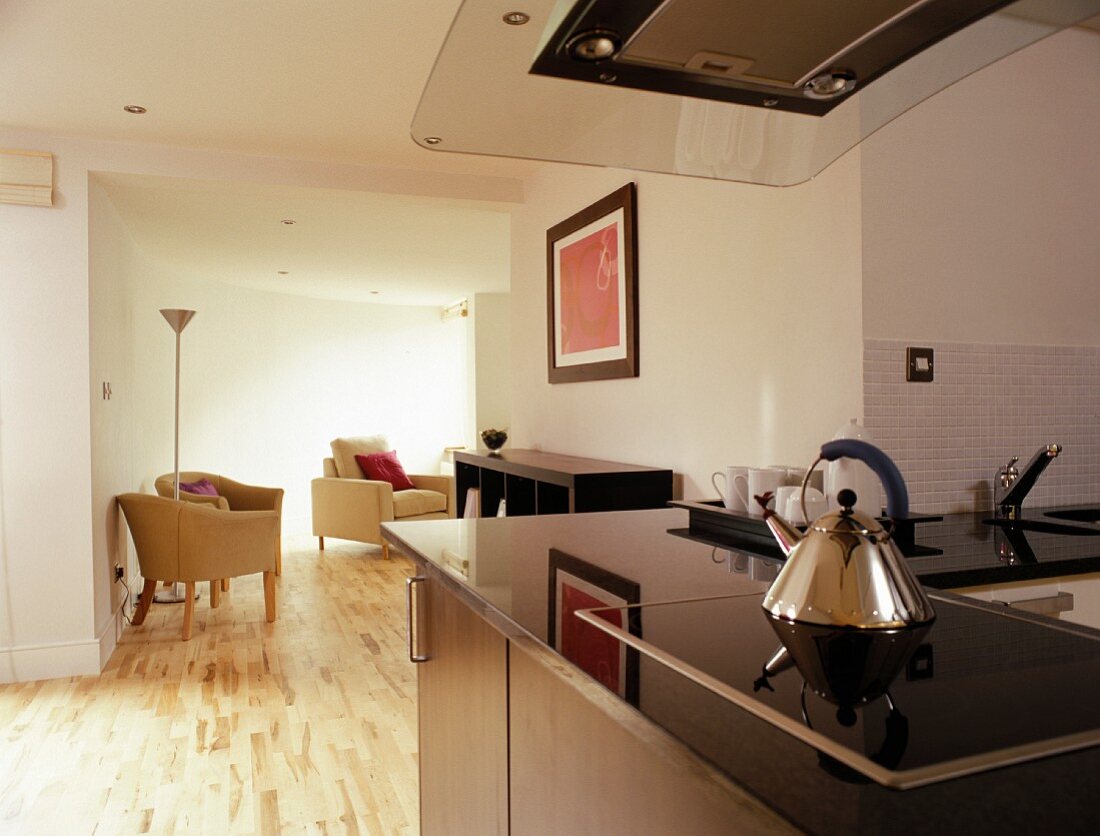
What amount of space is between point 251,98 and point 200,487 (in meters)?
3.09

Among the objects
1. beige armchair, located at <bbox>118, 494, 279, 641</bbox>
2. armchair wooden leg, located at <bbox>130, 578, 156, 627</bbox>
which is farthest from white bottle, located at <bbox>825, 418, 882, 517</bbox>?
armchair wooden leg, located at <bbox>130, 578, 156, 627</bbox>

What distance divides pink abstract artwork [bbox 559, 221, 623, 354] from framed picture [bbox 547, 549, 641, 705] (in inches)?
82.5

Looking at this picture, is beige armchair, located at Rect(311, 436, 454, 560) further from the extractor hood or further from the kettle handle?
the kettle handle

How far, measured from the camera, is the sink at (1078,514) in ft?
7.06

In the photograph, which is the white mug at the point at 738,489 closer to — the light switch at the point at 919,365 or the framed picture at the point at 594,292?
the light switch at the point at 919,365

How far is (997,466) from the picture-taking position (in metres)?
2.31

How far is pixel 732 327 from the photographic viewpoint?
8.71 feet

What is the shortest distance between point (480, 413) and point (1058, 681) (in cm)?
748

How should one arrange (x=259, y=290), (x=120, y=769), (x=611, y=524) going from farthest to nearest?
(x=259, y=290) → (x=120, y=769) → (x=611, y=524)

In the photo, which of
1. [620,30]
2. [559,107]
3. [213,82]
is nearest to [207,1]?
[213,82]

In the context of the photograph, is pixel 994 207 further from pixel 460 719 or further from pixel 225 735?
pixel 225 735

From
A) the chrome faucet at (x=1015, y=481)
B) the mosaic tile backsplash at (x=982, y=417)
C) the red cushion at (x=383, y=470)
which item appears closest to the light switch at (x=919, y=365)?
the mosaic tile backsplash at (x=982, y=417)

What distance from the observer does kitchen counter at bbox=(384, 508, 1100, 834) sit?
55 cm

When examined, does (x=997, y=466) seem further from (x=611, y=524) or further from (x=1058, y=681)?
(x=1058, y=681)
